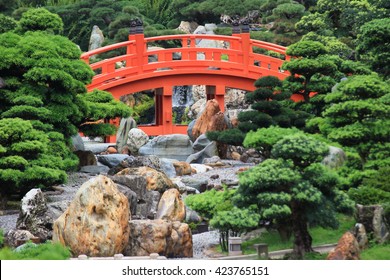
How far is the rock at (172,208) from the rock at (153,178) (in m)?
1.47

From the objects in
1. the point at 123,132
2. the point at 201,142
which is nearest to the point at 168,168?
the point at 201,142

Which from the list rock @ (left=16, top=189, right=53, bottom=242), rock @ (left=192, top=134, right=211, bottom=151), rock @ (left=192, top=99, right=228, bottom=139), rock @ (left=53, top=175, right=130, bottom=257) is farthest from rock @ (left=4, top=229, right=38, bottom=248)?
rock @ (left=192, top=99, right=228, bottom=139)

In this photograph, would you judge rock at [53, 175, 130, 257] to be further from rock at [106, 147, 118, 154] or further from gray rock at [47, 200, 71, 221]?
rock at [106, 147, 118, 154]

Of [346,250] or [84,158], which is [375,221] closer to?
[346,250]

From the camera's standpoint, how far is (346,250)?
44.2ft

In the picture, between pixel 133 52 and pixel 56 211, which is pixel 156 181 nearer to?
pixel 56 211

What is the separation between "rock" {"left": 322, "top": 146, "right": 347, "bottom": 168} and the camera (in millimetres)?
16422

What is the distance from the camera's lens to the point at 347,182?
15711mm

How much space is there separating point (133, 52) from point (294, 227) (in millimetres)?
13048

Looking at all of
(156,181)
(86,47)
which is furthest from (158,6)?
(156,181)

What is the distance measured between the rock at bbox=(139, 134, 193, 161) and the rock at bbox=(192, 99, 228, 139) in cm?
36

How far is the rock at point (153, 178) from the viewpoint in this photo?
18.4 meters

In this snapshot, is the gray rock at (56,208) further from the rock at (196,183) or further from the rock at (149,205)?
the rock at (196,183)
